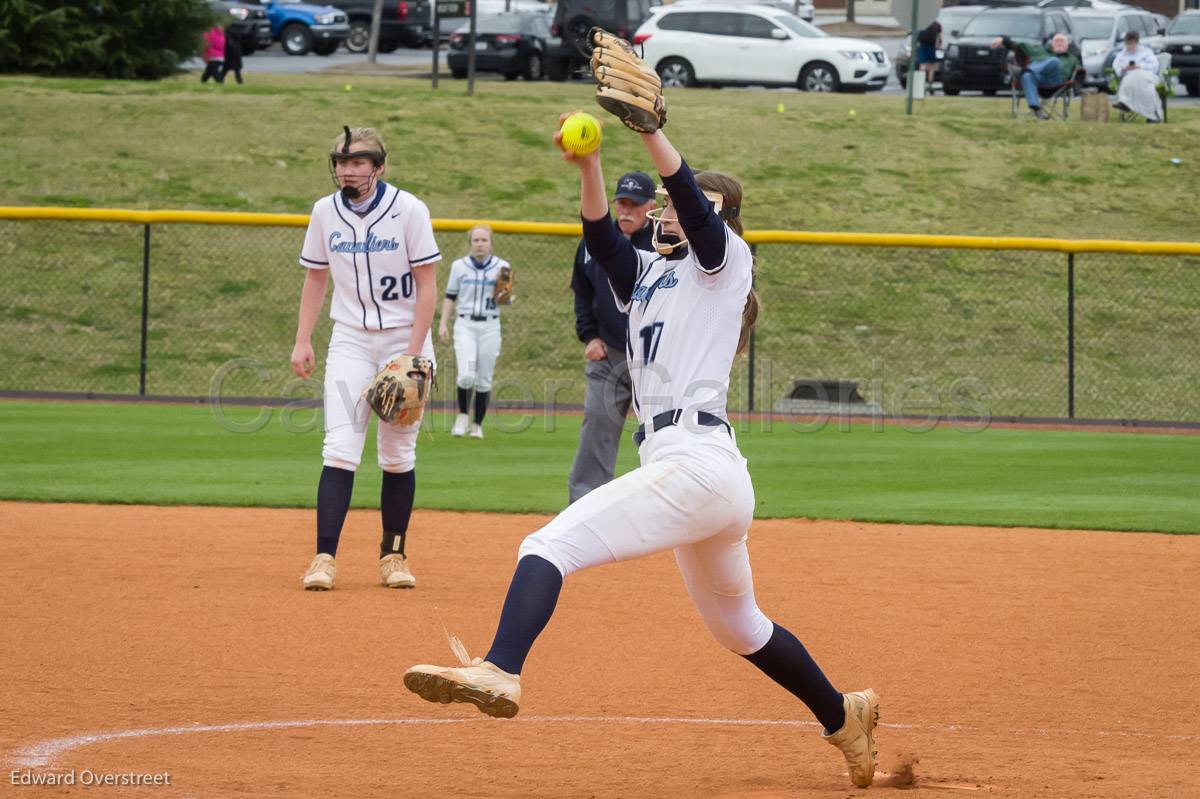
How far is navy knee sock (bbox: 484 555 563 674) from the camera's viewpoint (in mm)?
3980

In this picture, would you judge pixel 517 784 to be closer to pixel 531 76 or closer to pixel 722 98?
pixel 722 98

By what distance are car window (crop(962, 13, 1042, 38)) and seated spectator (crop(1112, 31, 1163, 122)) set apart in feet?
13.7

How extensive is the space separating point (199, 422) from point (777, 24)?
19001mm

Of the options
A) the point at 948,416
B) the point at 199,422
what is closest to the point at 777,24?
the point at 948,416

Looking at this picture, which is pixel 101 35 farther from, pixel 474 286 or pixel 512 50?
pixel 474 286

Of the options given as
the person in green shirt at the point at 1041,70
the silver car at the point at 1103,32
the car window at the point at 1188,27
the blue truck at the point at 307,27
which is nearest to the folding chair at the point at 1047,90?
the person in green shirt at the point at 1041,70

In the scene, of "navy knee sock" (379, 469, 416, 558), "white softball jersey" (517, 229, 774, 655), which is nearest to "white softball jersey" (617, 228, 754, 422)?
"white softball jersey" (517, 229, 774, 655)

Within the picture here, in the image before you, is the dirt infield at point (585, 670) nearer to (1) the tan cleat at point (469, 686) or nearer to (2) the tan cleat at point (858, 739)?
(2) the tan cleat at point (858, 739)

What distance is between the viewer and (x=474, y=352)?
13969mm

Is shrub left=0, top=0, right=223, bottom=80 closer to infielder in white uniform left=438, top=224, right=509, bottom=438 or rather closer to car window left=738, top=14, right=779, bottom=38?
car window left=738, top=14, right=779, bottom=38

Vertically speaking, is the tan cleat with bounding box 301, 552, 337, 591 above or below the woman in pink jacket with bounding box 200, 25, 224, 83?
below

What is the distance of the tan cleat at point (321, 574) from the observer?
281 inches

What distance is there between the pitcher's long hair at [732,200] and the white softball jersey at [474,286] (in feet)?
31.0

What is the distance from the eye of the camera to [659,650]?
627 cm
